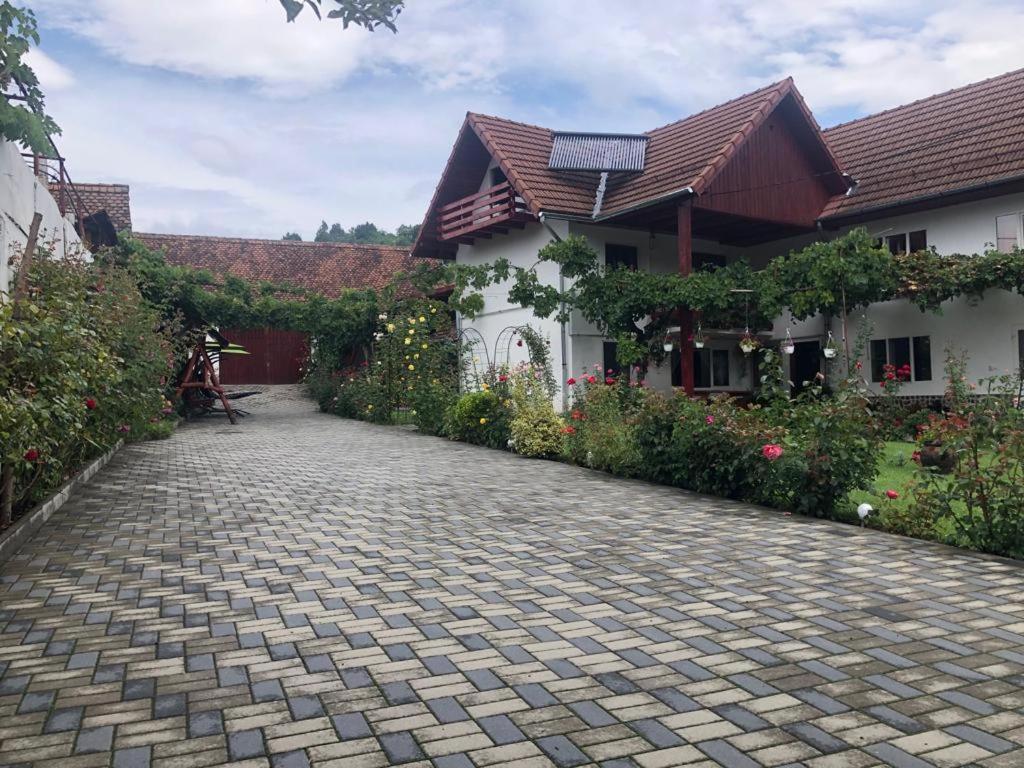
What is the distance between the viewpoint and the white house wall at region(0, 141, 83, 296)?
886 centimetres

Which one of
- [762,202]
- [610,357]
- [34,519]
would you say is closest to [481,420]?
[610,357]

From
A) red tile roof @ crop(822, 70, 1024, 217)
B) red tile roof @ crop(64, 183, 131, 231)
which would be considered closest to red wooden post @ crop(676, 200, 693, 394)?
red tile roof @ crop(822, 70, 1024, 217)

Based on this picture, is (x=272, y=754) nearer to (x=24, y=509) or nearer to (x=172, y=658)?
(x=172, y=658)

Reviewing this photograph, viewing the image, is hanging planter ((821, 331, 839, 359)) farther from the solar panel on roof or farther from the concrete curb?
the concrete curb

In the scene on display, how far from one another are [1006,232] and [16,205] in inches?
652

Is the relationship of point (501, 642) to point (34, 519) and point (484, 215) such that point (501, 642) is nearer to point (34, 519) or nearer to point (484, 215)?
point (34, 519)

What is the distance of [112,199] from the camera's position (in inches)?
954

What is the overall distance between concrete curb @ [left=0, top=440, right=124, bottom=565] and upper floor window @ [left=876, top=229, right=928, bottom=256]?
15618 mm

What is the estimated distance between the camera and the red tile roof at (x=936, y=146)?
16.4 meters

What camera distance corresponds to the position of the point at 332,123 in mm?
8023

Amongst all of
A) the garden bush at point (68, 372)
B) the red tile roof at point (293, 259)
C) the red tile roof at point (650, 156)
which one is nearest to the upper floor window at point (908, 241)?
the red tile roof at point (650, 156)

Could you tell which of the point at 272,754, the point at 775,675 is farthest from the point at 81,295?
the point at 775,675

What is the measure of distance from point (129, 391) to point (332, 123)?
19.4ft

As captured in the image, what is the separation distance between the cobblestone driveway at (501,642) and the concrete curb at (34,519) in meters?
0.12
